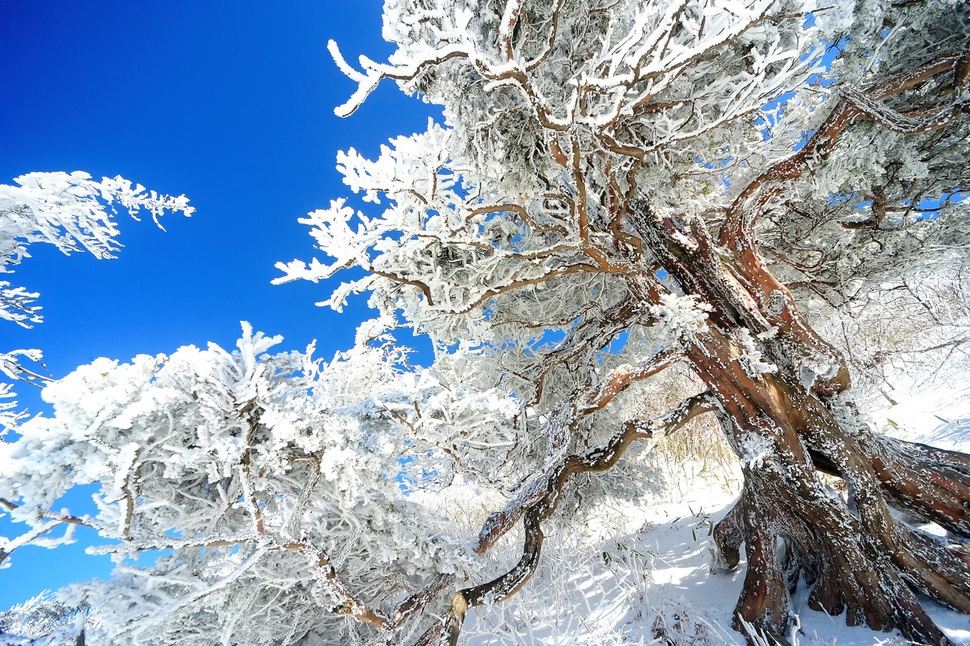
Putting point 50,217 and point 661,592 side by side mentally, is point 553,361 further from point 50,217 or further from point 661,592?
point 50,217

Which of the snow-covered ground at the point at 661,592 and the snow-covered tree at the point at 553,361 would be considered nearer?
the snow-covered tree at the point at 553,361

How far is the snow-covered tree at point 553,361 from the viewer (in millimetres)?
2779

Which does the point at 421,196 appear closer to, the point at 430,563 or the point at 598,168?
the point at 598,168

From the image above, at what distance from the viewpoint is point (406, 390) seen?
12.1ft

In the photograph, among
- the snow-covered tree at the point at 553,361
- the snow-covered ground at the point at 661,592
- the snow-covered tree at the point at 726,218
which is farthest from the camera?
the snow-covered ground at the point at 661,592

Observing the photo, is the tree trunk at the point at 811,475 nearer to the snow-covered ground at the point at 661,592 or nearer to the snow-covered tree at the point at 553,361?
the snow-covered tree at the point at 553,361

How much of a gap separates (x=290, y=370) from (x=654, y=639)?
17.5 ft

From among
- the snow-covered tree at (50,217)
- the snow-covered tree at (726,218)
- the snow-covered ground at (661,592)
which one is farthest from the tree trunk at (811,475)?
the snow-covered tree at (50,217)

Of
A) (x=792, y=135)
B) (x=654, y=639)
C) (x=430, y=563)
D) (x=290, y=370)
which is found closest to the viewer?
(x=290, y=370)

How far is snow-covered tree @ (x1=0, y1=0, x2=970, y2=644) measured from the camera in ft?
9.12

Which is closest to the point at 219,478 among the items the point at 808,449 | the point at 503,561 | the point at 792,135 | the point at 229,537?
the point at 229,537

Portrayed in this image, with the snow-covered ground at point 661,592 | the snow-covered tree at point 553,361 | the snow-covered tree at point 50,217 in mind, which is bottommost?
the snow-covered ground at point 661,592

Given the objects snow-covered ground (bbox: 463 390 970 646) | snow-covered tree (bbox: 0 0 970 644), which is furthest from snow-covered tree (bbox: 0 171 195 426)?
snow-covered ground (bbox: 463 390 970 646)

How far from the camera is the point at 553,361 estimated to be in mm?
6078
